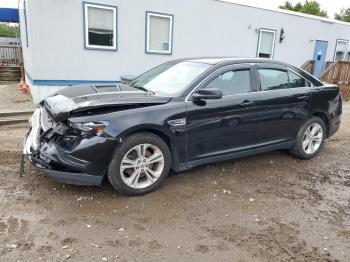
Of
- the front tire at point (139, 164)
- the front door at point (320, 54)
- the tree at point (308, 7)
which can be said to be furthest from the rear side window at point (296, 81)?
the tree at point (308, 7)

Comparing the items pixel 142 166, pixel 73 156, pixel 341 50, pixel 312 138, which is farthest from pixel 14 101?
pixel 341 50

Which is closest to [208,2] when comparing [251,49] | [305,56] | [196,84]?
[251,49]

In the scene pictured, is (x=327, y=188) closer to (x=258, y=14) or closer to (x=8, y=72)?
(x=258, y=14)

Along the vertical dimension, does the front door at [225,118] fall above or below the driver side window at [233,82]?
below

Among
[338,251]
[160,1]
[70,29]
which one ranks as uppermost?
[160,1]

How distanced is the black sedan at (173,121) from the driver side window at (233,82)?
0.01 meters

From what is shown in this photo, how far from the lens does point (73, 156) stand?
10.9ft

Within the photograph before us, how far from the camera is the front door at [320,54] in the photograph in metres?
14.1

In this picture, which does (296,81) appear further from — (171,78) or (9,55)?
(9,55)

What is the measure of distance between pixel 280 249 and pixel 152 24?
8.28 meters

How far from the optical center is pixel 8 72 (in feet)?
46.8

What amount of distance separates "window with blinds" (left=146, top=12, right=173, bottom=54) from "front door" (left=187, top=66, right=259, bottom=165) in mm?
6018

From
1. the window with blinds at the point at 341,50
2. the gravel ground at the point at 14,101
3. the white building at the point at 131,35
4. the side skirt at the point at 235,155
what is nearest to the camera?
the side skirt at the point at 235,155

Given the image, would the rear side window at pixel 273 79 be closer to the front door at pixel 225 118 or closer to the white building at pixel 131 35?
the front door at pixel 225 118
